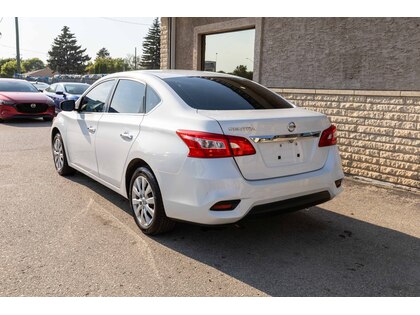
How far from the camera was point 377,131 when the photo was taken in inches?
238

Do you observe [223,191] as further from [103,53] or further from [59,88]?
[103,53]

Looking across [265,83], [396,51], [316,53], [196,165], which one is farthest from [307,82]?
[196,165]

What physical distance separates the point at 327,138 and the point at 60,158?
4.13 metres

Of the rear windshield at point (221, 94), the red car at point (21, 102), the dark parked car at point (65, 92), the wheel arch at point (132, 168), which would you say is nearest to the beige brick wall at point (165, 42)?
the red car at point (21, 102)

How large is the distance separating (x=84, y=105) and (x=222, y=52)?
5.20m

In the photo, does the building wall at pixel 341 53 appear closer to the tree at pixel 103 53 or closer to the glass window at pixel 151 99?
the glass window at pixel 151 99

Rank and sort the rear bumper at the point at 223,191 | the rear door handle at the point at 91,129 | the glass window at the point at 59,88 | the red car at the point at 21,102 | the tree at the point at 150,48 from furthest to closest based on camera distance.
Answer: the tree at the point at 150,48 < the glass window at the point at 59,88 < the red car at the point at 21,102 < the rear door handle at the point at 91,129 < the rear bumper at the point at 223,191

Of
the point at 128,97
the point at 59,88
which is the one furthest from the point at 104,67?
the point at 128,97

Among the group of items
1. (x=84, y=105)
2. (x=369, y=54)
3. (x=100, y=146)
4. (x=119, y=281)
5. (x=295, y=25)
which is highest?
(x=295, y=25)

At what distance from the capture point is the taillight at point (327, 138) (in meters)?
3.73

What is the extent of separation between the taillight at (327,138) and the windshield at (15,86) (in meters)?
12.2

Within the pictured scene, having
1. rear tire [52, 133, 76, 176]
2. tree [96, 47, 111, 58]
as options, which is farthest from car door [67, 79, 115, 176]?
tree [96, 47, 111, 58]

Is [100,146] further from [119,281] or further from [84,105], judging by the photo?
[119,281]

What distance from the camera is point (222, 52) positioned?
969 centimetres
